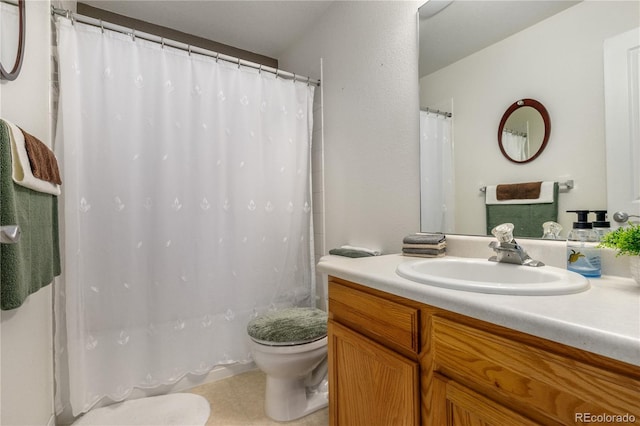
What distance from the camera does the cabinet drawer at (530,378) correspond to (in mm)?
501

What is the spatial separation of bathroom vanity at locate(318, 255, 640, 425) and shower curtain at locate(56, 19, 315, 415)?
1.02 m

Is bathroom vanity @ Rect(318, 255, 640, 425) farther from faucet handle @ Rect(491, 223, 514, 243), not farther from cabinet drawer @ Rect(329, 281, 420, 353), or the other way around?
faucet handle @ Rect(491, 223, 514, 243)

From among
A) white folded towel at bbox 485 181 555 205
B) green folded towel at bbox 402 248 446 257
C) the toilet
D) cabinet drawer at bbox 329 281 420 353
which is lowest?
the toilet

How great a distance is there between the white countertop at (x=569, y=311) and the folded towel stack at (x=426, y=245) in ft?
1.37

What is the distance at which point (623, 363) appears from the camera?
1.61 ft

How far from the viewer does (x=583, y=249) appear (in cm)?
91

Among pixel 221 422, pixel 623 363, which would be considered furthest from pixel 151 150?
pixel 623 363

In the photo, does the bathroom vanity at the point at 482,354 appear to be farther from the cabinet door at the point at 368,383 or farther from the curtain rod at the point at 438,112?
the curtain rod at the point at 438,112

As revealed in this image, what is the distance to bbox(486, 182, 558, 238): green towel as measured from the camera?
106cm

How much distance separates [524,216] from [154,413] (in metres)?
1.92

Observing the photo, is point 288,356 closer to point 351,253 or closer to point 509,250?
point 351,253

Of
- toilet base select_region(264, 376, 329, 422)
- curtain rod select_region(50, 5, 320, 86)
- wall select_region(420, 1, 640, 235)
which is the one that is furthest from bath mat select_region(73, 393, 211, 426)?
curtain rod select_region(50, 5, 320, 86)

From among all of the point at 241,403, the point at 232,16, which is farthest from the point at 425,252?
the point at 232,16

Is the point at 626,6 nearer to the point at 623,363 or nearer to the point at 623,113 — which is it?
the point at 623,113
